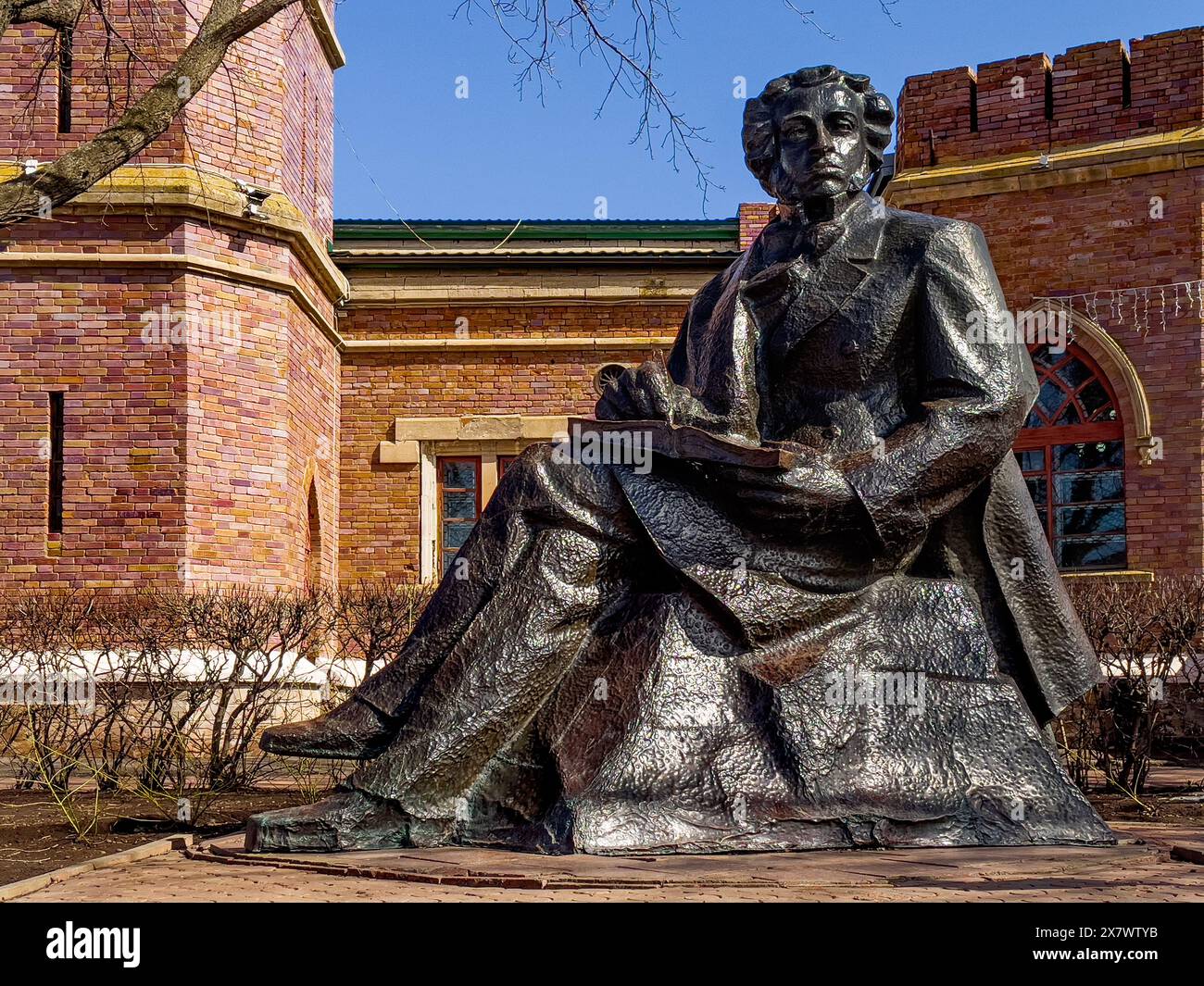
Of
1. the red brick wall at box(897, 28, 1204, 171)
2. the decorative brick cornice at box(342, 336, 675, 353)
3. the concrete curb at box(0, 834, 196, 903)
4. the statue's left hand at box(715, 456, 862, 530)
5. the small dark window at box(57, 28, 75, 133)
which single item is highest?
the red brick wall at box(897, 28, 1204, 171)

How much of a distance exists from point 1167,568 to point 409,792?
50.3 feet

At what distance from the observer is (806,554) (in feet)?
16.8

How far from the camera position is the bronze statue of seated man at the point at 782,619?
469 cm

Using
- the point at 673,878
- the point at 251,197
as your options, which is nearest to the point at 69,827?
the point at 673,878

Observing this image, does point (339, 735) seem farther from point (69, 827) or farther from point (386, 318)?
point (386, 318)

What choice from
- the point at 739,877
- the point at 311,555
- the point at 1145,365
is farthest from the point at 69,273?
the point at 739,877

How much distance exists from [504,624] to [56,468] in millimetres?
11976

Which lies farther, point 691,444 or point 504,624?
point 691,444

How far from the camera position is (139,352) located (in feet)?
51.4

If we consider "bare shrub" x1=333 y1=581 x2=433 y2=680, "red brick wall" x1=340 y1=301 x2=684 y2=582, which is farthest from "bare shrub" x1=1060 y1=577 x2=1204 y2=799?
"red brick wall" x1=340 y1=301 x2=684 y2=582

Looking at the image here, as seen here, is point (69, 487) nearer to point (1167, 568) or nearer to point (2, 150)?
point (2, 150)

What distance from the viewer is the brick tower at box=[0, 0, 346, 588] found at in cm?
1537

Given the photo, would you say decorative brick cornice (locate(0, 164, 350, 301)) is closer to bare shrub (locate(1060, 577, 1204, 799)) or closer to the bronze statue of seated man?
bare shrub (locate(1060, 577, 1204, 799))

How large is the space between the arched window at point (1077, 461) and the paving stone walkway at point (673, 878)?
48.6 feet
